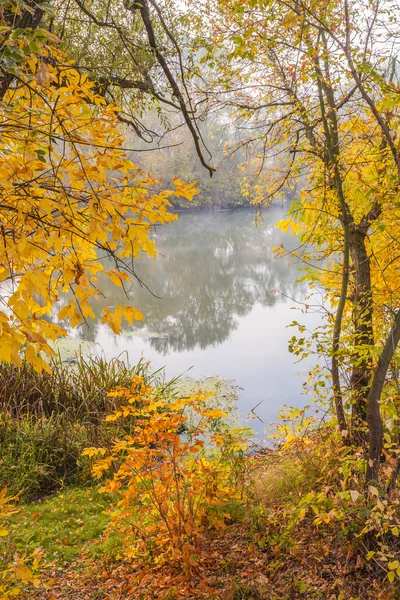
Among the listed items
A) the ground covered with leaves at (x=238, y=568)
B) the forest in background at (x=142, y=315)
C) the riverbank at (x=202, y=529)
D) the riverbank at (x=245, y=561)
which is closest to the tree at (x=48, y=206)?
the forest in background at (x=142, y=315)

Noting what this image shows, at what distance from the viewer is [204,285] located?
1402cm

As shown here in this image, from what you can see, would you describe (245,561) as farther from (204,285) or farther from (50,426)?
(204,285)

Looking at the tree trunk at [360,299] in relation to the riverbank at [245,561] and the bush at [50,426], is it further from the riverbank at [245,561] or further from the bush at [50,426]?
the bush at [50,426]

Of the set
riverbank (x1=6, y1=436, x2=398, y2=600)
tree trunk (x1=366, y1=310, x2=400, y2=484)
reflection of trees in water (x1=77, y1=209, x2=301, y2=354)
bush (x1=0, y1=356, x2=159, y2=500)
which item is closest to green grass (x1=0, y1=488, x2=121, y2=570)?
riverbank (x1=6, y1=436, x2=398, y2=600)

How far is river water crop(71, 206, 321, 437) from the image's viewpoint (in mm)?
7785

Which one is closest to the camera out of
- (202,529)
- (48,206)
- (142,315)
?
(48,206)

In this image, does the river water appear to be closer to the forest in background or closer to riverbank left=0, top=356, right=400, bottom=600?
the forest in background

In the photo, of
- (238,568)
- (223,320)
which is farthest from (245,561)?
(223,320)

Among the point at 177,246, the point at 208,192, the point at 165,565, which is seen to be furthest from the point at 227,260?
the point at 165,565

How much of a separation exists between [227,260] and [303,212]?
13.5 m

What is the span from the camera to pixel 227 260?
17000 mm

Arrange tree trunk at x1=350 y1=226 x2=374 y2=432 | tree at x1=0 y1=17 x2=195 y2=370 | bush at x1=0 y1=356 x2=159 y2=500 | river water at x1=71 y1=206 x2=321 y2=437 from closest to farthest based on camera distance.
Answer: tree at x1=0 y1=17 x2=195 y2=370
tree trunk at x1=350 y1=226 x2=374 y2=432
bush at x1=0 y1=356 x2=159 y2=500
river water at x1=71 y1=206 x2=321 y2=437

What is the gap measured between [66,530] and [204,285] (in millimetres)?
10635

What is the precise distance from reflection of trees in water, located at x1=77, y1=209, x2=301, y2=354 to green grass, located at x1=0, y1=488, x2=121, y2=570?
4385 millimetres
